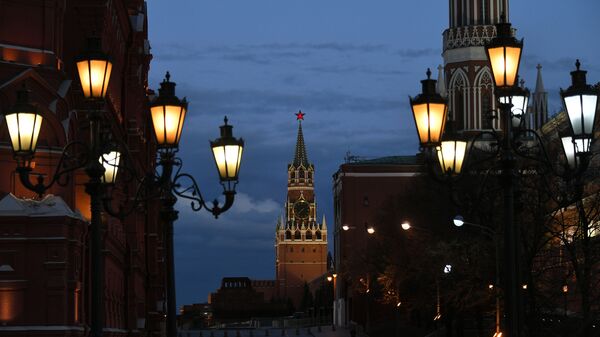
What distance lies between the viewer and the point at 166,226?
2520 cm

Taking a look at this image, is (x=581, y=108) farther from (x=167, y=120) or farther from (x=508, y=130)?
(x=167, y=120)

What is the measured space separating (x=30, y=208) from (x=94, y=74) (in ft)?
49.6

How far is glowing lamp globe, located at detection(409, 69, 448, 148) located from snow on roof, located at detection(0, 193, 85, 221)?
1717 centimetres

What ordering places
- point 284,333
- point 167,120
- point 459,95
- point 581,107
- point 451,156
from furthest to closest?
1. point 459,95
2. point 284,333
3. point 167,120
4. point 451,156
5. point 581,107

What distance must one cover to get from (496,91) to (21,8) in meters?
18.7

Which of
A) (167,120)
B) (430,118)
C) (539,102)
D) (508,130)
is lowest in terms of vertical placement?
(508,130)

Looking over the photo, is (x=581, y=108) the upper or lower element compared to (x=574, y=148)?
upper

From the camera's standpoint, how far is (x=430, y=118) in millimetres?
20109

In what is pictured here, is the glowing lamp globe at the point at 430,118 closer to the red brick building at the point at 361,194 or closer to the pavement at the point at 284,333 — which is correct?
the pavement at the point at 284,333

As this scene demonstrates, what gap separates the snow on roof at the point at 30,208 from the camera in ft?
117

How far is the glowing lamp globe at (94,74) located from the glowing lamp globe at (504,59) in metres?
5.33

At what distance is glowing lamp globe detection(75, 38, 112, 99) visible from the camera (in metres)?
21.1

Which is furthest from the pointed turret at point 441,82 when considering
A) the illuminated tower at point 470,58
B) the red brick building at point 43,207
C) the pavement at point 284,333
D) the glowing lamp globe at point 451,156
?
the glowing lamp globe at point 451,156

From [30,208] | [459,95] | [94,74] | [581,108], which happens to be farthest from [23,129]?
[459,95]
